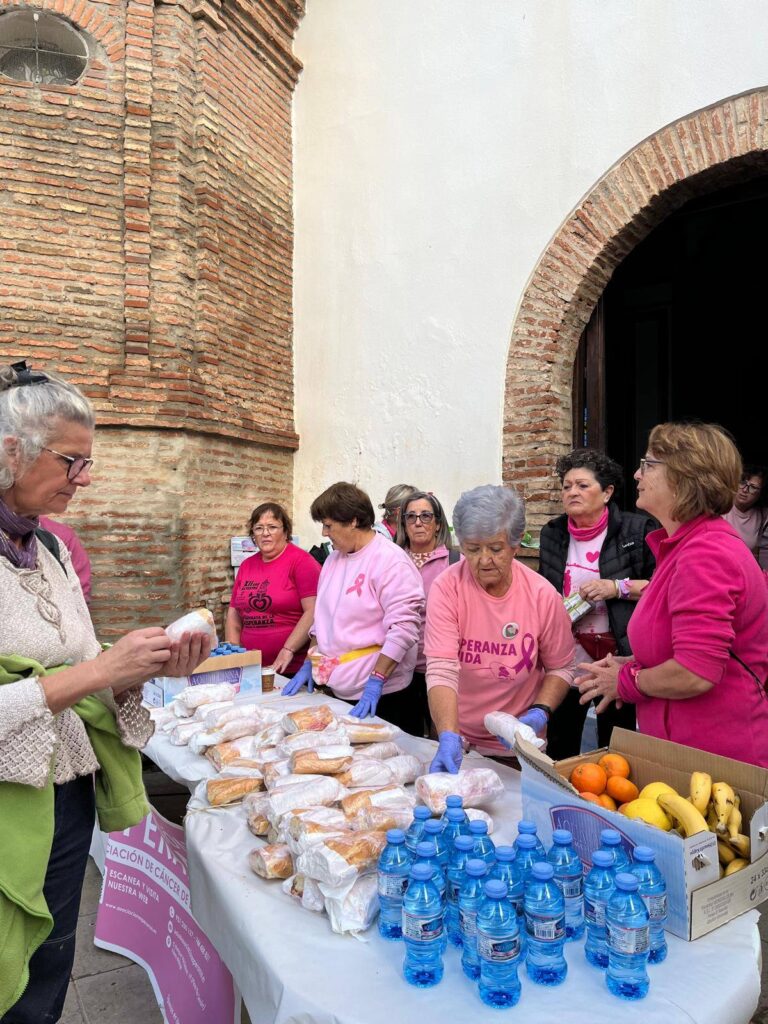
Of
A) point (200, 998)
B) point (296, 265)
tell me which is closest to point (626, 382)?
point (296, 265)

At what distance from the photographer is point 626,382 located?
28.5 ft

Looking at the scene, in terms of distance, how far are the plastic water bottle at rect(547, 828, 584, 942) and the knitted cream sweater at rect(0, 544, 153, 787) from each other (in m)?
1.00

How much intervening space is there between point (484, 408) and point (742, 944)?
4868 millimetres

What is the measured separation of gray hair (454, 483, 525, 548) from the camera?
8.05 feet

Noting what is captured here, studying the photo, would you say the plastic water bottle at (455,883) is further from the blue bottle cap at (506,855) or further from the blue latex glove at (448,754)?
the blue latex glove at (448,754)

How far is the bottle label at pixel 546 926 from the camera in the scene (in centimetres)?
129

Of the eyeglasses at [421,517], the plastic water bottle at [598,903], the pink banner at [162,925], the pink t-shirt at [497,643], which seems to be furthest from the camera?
the eyeglasses at [421,517]

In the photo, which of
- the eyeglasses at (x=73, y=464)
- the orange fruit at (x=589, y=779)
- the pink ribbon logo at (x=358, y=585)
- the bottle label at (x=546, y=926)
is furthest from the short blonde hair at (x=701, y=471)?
the eyeglasses at (x=73, y=464)

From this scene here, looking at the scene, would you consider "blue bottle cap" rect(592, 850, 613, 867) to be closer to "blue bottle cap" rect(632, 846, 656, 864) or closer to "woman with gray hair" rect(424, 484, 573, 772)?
"blue bottle cap" rect(632, 846, 656, 864)

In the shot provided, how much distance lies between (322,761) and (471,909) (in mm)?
898

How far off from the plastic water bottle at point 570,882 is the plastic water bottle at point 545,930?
102 mm

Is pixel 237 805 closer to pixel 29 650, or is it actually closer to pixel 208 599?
pixel 29 650

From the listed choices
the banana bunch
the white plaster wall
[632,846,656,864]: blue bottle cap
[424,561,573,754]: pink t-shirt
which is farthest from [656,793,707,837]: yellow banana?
the white plaster wall

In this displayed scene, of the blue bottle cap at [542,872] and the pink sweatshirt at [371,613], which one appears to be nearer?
the blue bottle cap at [542,872]
